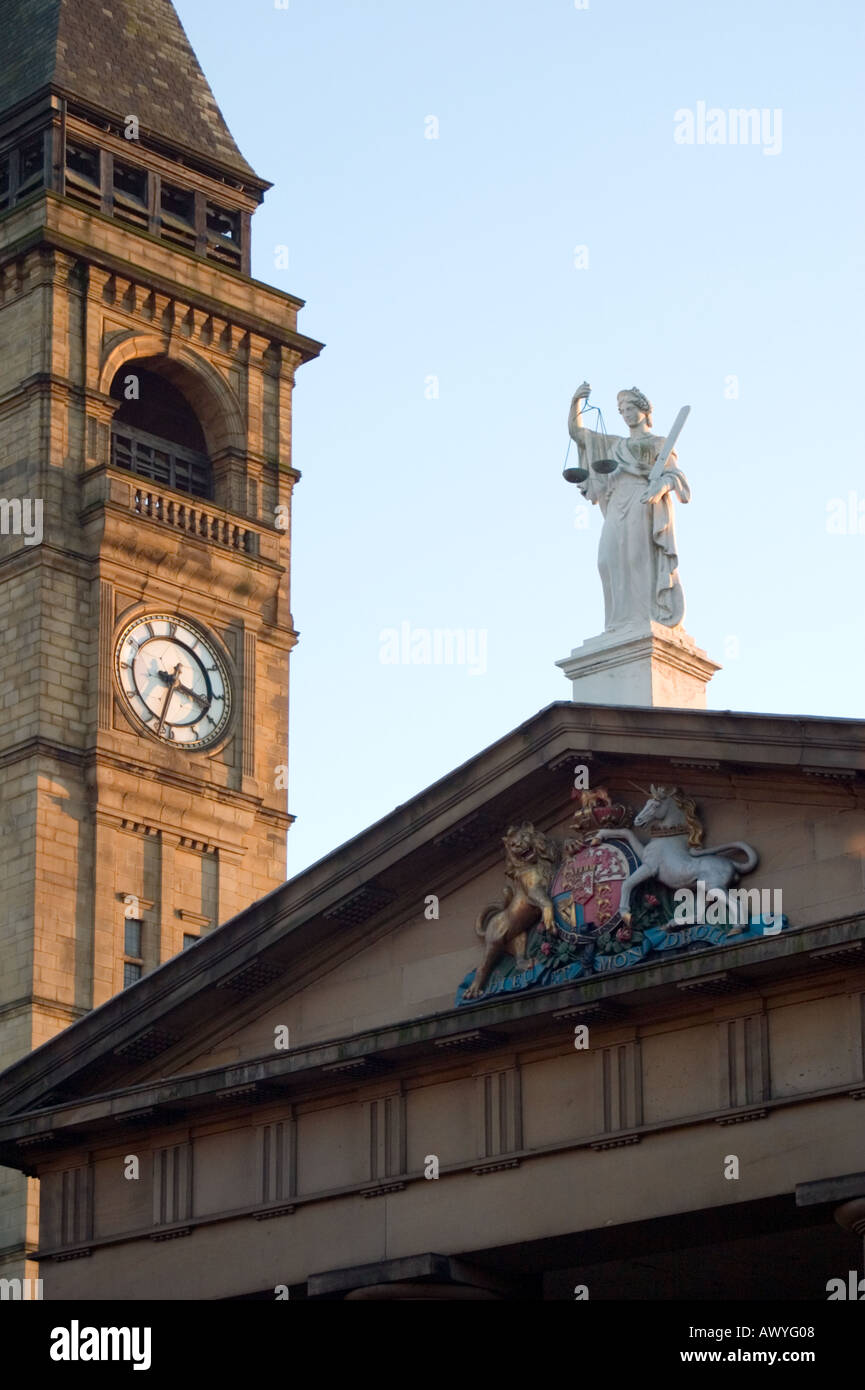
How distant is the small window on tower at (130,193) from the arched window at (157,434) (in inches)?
138

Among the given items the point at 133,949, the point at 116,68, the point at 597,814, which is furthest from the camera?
the point at 116,68

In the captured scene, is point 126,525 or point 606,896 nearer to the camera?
point 606,896

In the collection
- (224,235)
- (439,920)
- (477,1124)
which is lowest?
(477,1124)

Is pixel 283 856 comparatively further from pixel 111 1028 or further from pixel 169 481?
pixel 111 1028

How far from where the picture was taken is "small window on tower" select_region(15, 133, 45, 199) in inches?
2953

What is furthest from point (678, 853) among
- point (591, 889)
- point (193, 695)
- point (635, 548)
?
point (193, 695)

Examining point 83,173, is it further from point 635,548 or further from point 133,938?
point 635,548

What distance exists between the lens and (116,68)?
255 feet

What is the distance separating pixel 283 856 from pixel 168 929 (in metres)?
4.22

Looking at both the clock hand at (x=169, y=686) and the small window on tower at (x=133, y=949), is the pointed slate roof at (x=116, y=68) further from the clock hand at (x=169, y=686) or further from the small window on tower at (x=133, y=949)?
the small window on tower at (x=133, y=949)

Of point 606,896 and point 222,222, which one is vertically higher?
point 222,222

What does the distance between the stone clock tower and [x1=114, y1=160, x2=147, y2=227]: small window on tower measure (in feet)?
0.28

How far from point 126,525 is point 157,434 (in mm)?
5827

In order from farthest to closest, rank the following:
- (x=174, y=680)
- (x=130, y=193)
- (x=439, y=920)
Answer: (x=130, y=193), (x=174, y=680), (x=439, y=920)
